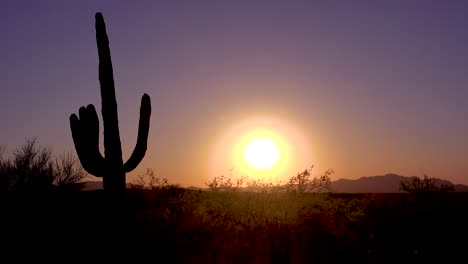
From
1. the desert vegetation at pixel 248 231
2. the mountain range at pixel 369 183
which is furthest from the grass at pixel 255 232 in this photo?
the mountain range at pixel 369 183

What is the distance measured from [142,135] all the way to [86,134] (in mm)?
1672

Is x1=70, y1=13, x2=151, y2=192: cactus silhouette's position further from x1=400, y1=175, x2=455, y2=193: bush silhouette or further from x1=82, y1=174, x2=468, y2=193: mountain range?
x1=82, y1=174, x2=468, y2=193: mountain range

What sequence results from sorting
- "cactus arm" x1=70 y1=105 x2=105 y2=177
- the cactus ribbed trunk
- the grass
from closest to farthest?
the grass < "cactus arm" x1=70 y1=105 x2=105 y2=177 < the cactus ribbed trunk

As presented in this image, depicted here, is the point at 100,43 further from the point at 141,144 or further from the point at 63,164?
the point at 63,164

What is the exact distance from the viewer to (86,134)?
12203 millimetres

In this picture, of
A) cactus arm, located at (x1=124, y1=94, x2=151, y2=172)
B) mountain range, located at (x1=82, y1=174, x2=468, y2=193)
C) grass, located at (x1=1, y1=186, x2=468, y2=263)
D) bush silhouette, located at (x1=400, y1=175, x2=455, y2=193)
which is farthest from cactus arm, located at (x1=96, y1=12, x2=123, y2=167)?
mountain range, located at (x1=82, y1=174, x2=468, y2=193)

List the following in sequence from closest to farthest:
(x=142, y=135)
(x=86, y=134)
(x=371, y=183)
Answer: (x=86, y=134)
(x=142, y=135)
(x=371, y=183)

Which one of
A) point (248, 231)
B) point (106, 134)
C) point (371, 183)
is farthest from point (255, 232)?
point (371, 183)

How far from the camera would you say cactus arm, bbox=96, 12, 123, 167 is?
12.8m

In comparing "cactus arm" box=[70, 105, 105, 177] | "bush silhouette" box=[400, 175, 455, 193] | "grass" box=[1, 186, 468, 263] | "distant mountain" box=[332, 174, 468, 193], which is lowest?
"grass" box=[1, 186, 468, 263]

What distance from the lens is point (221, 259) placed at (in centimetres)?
1112

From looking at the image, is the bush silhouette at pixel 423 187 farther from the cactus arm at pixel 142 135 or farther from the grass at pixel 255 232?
the cactus arm at pixel 142 135

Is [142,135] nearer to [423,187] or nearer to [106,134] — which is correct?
[106,134]

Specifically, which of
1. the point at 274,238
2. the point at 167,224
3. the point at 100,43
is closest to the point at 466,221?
the point at 274,238
